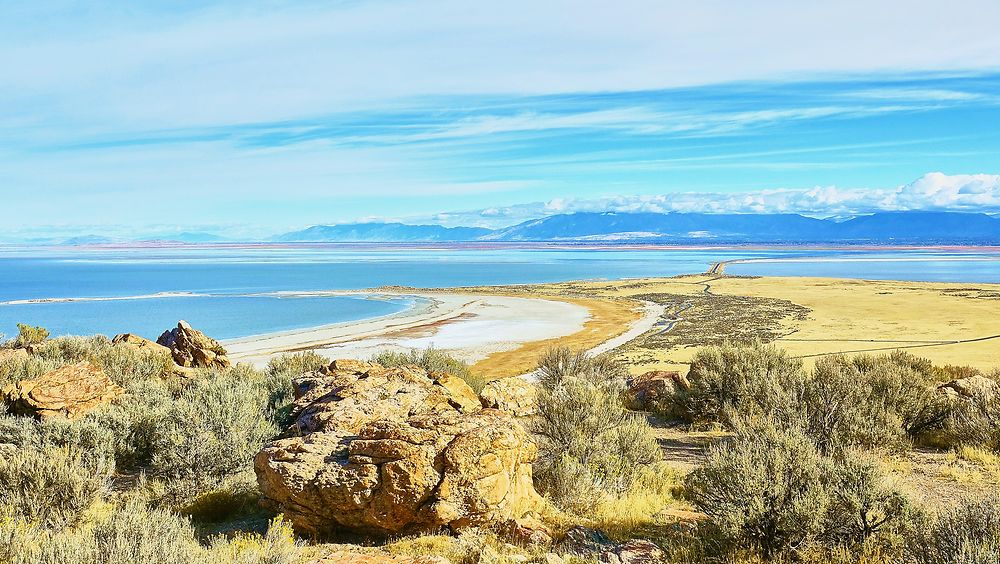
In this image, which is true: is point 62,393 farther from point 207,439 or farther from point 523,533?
point 523,533

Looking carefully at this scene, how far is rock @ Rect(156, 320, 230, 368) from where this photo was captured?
1611 cm

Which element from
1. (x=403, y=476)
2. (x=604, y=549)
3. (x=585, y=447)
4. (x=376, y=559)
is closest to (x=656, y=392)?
(x=585, y=447)

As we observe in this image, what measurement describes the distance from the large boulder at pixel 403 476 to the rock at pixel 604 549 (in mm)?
559

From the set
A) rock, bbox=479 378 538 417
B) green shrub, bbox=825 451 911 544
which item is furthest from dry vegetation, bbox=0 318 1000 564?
rock, bbox=479 378 538 417

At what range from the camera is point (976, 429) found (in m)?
9.45

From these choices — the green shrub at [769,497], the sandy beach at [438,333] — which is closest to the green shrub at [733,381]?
the green shrub at [769,497]

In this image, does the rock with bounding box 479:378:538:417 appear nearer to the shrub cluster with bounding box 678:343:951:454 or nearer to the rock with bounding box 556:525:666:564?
the shrub cluster with bounding box 678:343:951:454

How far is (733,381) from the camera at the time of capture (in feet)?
40.2

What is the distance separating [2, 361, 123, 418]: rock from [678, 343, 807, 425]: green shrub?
30.4 feet

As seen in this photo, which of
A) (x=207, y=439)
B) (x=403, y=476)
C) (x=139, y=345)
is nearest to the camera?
(x=403, y=476)

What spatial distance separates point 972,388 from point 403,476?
10.4 metres

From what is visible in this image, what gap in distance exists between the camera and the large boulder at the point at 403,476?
5.72 meters

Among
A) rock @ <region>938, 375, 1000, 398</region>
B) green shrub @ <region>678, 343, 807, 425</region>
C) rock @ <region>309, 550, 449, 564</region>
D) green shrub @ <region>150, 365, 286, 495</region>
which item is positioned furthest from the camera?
green shrub @ <region>678, 343, 807, 425</region>

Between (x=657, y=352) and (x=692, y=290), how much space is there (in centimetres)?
3898
